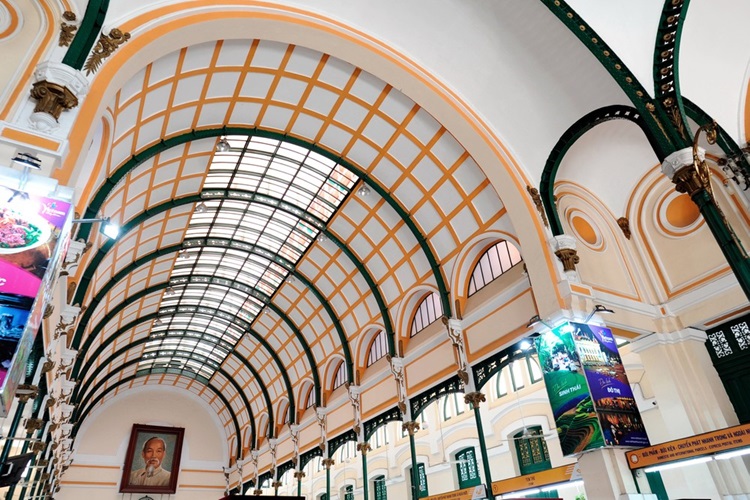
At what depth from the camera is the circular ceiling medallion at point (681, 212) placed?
46.5ft

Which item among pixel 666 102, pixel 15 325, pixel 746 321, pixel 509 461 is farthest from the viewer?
pixel 509 461

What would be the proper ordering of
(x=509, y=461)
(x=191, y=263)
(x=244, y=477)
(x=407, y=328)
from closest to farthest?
(x=509, y=461), (x=407, y=328), (x=191, y=263), (x=244, y=477)

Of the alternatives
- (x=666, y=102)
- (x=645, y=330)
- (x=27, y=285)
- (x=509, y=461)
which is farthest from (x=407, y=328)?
(x=27, y=285)

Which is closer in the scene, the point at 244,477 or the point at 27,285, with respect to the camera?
the point at 27,285

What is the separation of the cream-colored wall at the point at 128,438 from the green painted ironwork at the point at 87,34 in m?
40.7

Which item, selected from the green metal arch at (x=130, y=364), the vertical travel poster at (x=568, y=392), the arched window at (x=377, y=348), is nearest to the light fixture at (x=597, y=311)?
the vertical travel poster at (x=568, y=392)

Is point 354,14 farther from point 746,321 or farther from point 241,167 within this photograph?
point 746,321

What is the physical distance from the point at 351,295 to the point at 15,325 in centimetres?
1807

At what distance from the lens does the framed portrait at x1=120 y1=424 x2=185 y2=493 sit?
131 feet

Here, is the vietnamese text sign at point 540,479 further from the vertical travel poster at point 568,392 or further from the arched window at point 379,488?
the arched window at point 379,488

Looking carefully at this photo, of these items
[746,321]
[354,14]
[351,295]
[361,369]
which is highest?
[354,14]

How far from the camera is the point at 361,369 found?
24.0m

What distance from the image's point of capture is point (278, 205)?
71.5 feet

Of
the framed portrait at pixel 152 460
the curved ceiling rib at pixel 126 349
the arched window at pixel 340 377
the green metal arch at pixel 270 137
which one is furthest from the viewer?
the framed portrait at pixel 152 460
